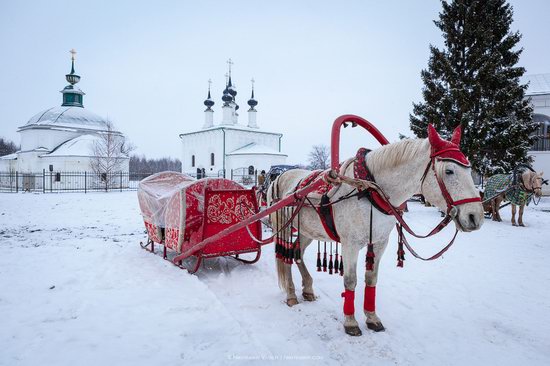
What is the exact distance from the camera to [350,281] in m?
3.23

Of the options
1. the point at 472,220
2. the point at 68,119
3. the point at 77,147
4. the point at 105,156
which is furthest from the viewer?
the point at 68,119

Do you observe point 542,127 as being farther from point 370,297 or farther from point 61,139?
point 61,139

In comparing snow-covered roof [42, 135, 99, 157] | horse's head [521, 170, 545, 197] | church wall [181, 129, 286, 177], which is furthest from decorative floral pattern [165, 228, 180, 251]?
A: church wall [181, 129, 286, 177]

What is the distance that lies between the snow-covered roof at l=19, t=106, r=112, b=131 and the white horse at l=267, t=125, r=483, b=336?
43581 mm

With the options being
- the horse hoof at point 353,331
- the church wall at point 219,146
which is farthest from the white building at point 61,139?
the horse hoof at point 353,331

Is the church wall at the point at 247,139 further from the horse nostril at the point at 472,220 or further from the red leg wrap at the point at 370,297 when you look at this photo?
the horse nostril at the point at 472,220

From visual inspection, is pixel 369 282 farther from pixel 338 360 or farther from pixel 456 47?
pixel 456 47

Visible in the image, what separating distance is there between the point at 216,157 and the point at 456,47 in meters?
34.2

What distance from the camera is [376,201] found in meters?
2.99

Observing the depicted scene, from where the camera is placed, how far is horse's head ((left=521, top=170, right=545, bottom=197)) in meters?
8.77

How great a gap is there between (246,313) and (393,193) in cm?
225

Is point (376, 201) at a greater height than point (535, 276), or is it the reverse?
point (376, 201)

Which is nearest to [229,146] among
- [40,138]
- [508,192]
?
[40,138]

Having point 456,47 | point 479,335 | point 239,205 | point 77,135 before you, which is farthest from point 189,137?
point 479,335
